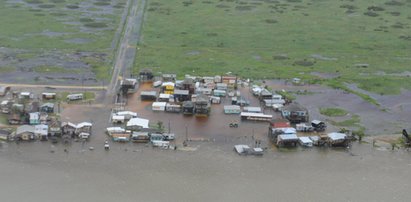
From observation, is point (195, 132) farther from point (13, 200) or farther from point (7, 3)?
point (7, 3)

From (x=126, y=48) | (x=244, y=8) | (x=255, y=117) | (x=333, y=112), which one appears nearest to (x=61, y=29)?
(x=126, y=48)

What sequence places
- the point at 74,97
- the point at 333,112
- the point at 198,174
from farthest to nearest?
the point at 74,97
the point at 333,112
the point at 198,174

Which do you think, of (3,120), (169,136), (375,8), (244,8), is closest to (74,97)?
(3,120)

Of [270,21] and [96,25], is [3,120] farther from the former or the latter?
[270,21]

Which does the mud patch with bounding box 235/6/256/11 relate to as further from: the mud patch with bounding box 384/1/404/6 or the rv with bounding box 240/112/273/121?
the rv with bounding box 240/112/273/121

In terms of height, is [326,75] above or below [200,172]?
above

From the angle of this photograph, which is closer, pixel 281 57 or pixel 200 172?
pixel 200 172

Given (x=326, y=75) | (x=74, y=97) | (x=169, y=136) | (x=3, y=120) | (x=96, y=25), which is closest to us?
(x=169, y=136)

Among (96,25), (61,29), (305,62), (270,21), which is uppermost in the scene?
(270,21)
